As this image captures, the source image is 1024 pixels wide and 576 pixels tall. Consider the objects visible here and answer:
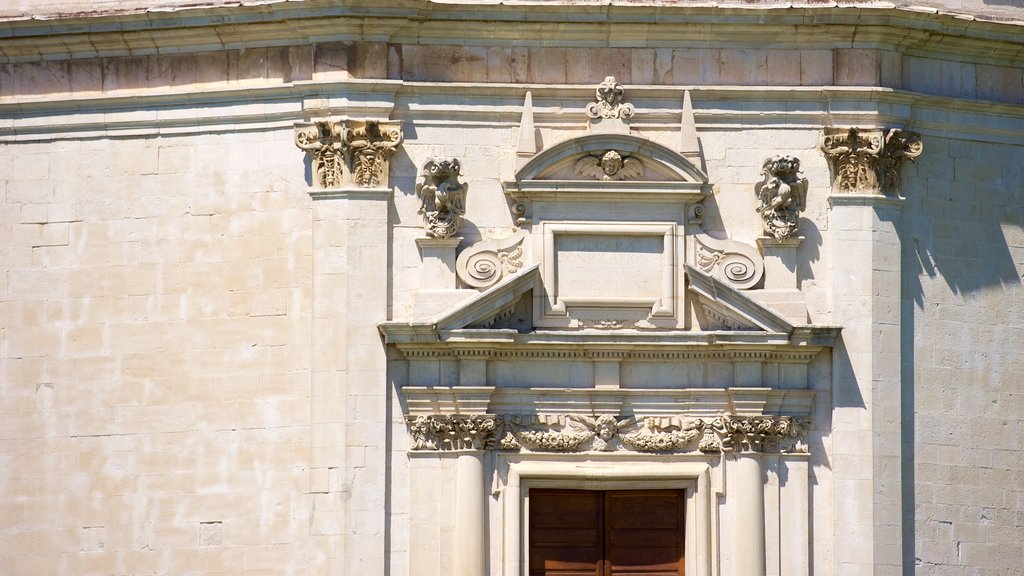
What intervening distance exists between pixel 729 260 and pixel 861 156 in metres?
2.03

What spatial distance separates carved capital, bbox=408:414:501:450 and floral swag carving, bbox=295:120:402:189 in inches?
114

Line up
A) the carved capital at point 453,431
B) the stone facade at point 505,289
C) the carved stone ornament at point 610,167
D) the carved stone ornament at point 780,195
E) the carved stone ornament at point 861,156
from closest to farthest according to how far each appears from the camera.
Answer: the carved capital at point 453,431 < the stone facade at point 505,289 < the carved stone ornament at point 780,195 < the carved stone ornament at point 610,167 < the carved stone ornament at point 861,156

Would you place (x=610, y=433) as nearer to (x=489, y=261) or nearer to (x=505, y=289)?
(x=505, y=289)

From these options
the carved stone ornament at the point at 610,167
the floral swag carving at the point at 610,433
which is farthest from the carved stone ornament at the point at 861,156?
the floral swag carving at the point at 610,433

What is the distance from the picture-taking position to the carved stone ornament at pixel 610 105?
28734 mm

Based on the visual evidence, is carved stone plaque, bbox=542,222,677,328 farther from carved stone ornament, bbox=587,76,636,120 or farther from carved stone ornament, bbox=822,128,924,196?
carved stone ornament, bbox=822,128,924,196

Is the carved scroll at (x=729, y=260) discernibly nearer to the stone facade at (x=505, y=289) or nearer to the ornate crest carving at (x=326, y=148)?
the stone facade at (x=505, y=289)

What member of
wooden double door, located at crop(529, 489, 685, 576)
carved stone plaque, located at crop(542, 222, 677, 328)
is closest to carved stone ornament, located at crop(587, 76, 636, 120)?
carved stone plaque, located at crop(542, 222, 677, 328)

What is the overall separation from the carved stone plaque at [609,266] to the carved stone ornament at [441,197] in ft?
4.22

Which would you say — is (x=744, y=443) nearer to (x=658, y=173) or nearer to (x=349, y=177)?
(x=658, y=173)

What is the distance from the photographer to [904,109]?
28984 millimetres

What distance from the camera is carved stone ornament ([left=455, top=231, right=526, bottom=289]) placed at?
1119 inches

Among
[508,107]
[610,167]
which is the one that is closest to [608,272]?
[610,167]

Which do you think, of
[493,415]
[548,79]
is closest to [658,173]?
[548,79]
